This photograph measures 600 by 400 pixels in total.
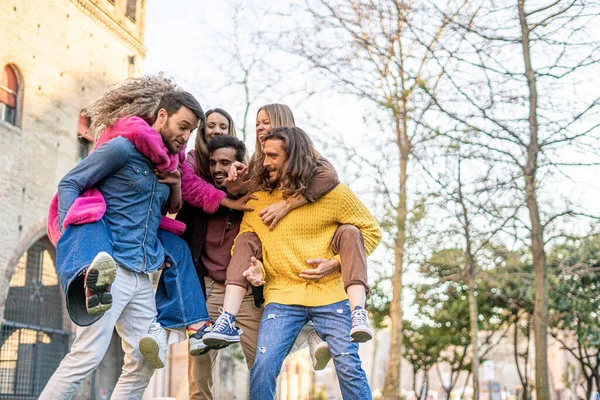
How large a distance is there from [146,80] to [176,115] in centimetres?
62

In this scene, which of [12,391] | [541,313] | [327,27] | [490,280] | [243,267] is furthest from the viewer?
[490,280]

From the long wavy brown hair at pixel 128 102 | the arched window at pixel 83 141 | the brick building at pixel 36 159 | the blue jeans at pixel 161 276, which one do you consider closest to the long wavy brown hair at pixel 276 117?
the long wavy brown hair at pixel 128 102

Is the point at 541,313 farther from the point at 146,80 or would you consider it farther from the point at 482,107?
the point at 146,80

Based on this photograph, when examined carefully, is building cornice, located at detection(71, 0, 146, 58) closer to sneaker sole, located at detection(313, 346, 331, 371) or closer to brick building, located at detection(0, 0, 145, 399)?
brick building, located at detection(0, 0, 145, 399)

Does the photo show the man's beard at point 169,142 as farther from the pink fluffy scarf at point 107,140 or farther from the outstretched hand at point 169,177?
the outstretched hand at point 169,177

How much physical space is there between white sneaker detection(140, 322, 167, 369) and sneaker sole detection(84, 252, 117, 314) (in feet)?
1.55

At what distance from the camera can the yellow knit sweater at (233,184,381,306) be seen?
5008 millimetres

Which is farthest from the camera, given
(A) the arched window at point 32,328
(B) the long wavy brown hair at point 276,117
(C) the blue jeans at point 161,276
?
(A) the arched window at point 32,328

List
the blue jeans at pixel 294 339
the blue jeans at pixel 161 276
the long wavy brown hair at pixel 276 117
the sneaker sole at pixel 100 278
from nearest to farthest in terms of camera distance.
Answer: the sneaker sole at pixel 100 278, the blue jeans at pixel 161 276, the blue jeans at pixel 294 339, the long wavy brown hair at pixel 276 117

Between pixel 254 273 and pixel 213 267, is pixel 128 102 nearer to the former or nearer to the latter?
pixel 213 267

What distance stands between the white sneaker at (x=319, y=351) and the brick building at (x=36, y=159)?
1391cm

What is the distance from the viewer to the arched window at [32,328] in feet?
59.7

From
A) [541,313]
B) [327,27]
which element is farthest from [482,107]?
[327,27]

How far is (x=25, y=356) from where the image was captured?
18.8 metres
